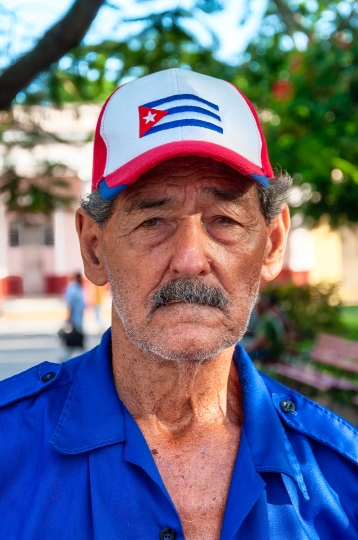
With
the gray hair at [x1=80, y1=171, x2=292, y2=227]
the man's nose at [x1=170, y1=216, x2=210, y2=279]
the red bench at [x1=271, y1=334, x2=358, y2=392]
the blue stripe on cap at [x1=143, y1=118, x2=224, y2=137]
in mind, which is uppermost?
the blue stripe on cap at [x1=143, y1=118, x2=224, y2=137]

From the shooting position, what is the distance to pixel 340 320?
1338 centimetres

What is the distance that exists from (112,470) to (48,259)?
27.6m

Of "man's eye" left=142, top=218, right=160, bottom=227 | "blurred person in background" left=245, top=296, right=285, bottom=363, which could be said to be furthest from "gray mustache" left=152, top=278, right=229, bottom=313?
"blurred person in background" left=245, top=296, right=285, bottom=363

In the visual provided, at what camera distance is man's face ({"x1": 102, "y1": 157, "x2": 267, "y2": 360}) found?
1.66 meters

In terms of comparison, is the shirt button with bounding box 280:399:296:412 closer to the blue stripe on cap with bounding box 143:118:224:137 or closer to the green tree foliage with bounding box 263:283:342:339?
the blue stripe on cap with bounding box 143:118:224:137

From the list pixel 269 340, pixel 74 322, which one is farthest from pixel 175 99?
pixel 74 322

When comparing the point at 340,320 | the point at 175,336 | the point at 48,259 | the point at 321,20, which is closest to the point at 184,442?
the point at 175,336

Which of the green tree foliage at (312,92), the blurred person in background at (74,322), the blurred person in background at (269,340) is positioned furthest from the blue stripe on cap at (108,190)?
the blurred person in background at (74,322)

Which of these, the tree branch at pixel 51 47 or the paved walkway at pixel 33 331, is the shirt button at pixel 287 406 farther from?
the paved walkway at pixel 33 331

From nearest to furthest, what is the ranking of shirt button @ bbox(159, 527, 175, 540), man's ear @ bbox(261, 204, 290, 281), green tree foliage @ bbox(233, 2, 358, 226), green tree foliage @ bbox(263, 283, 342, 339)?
shirt button @ bbox(159, 527, 175, 540) < man's ear @ bbox(261, 204, 290, 281) < green tree foliage @ bbox(233, 2, 358, 226) < green tree foliage @ bbox(263, 283, 342, 339)

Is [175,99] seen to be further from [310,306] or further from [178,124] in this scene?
[310,306]

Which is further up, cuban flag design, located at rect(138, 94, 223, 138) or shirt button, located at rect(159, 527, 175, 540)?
cuban flag design, located at rect(138, 94, 223, 138)

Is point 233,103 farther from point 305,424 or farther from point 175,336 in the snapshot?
point 305,424

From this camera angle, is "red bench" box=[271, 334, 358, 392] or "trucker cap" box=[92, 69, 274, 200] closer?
"trucker cap" box=[92, 69, 274, 200]
